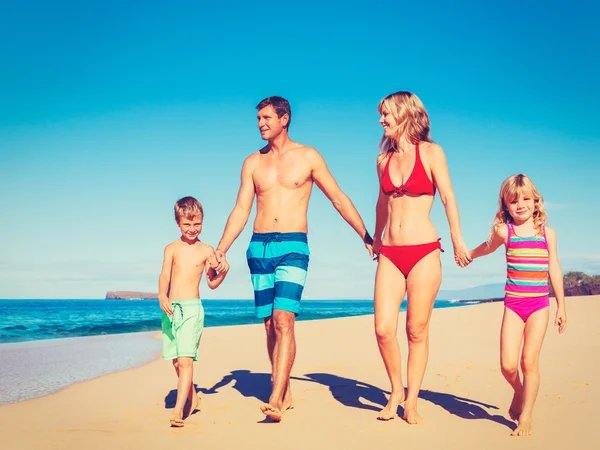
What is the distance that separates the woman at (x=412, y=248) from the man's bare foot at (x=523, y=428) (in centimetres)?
71

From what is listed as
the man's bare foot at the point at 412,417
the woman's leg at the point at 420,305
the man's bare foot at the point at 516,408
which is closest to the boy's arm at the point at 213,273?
the woman's leg at the point at 420,305

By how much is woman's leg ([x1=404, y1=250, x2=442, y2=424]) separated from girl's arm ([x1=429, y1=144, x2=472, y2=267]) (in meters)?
0.17

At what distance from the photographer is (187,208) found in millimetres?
4969

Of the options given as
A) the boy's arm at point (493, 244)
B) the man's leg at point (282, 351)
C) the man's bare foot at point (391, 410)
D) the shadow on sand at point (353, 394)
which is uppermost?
the boy's arm at point (493, 244)

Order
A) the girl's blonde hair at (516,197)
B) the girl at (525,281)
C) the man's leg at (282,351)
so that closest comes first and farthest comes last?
the girl at (525,281)
the girl's blonde hair at (516,197)
the man's leg at (282,351)

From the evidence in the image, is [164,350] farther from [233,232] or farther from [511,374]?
[511,374]

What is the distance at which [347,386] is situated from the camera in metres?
6.17

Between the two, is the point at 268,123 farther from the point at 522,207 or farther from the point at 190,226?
the point at 522,207

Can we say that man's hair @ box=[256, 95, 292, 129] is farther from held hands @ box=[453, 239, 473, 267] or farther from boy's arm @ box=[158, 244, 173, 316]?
held hands @ box=[453, 239, 473, 267]

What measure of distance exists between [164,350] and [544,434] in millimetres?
2950

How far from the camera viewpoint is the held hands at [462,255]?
14.8ft

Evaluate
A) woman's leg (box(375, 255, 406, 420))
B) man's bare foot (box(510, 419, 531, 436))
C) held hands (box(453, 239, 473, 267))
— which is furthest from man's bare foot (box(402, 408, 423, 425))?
held hands (box(453, 239, 473, 267))

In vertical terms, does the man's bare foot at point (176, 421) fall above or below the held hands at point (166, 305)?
below

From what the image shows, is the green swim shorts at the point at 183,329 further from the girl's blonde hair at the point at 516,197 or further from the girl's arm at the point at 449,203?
the girl's blonde hair at the point at 516,197
